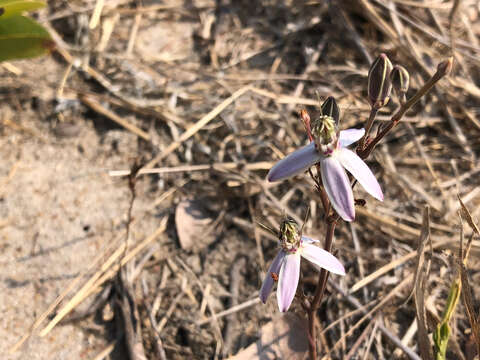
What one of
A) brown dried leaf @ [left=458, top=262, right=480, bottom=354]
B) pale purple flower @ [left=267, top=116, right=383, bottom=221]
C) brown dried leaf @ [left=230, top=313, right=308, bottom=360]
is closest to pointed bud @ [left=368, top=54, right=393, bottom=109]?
pale purple flower @ [left=267, top=116, right=383, bottom=221]

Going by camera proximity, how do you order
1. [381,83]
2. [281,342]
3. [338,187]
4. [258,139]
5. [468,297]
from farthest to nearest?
1. [258,139]
2. [281,342]
3. [468,297]
4. [381,83]
5. [338,187]

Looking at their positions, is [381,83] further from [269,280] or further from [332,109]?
[269,280]

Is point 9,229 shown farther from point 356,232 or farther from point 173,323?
point 356,232

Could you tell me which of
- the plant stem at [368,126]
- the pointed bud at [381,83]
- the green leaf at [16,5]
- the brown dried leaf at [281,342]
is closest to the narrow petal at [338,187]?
the plant stem at [368,126]

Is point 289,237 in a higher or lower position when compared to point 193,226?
higher

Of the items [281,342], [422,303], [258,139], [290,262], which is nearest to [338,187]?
[290,262]

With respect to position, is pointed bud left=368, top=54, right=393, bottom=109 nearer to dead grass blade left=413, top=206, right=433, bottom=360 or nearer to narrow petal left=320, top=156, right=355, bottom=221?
narrow petal left=320, top=156, right=355, bottom=221

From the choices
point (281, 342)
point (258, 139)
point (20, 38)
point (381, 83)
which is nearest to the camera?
point (381, 83)
